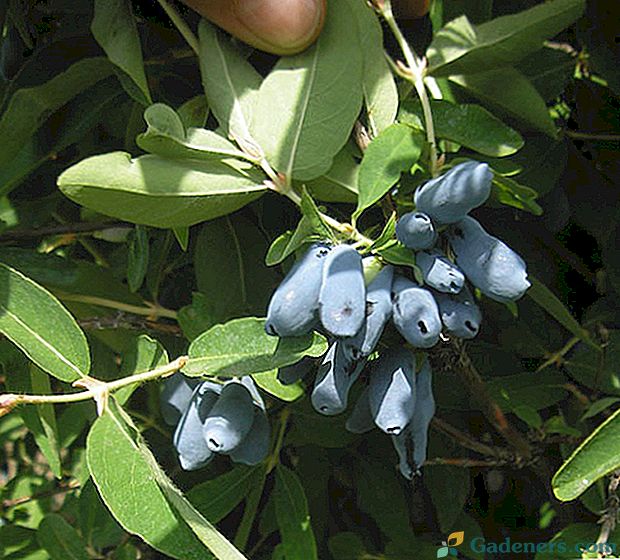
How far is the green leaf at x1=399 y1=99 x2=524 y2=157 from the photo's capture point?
2.04 ft

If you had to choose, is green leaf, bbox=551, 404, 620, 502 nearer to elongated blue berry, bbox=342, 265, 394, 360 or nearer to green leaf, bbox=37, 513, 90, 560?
elongated blue berry, bbox=342, 265, 394, 360

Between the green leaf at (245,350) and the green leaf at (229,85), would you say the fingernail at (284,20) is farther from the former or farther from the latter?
the green leaf at (245,350)

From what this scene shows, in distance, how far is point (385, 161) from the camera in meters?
0.56

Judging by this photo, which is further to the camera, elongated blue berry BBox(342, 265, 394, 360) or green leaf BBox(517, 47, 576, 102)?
green leaf BBox(517, 47, 576, 102)

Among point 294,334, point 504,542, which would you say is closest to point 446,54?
point 294,334

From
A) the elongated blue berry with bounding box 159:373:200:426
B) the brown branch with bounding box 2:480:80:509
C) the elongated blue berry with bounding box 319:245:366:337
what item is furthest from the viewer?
the brown branch with bounding box 2:480:80:509

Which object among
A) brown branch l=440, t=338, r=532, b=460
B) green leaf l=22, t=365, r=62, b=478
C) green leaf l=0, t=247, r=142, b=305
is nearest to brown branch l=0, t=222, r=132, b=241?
green leaf l=0, t=247, r=142, b=305

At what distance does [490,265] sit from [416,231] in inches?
2.0

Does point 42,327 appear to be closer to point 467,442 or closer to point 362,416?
point 362,416

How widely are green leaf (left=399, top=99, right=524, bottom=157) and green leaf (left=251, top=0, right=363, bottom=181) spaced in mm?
56

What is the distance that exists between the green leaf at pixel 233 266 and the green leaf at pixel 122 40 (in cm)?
14

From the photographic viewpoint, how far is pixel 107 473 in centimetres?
54

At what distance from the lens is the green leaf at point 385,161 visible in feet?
1.83

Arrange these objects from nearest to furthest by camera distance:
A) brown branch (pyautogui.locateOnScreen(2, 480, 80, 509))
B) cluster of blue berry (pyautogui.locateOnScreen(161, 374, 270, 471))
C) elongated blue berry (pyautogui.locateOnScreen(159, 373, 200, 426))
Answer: cluster of blue berry (pyautogui.locateOnScreen(161, 374, 270, 471)), elongated blue berry (pyautogui.locateOnScreen(159, 373, 200, 426)), brown branch (pyautogui.locateOnScreen(2, 480, 80, 509))
